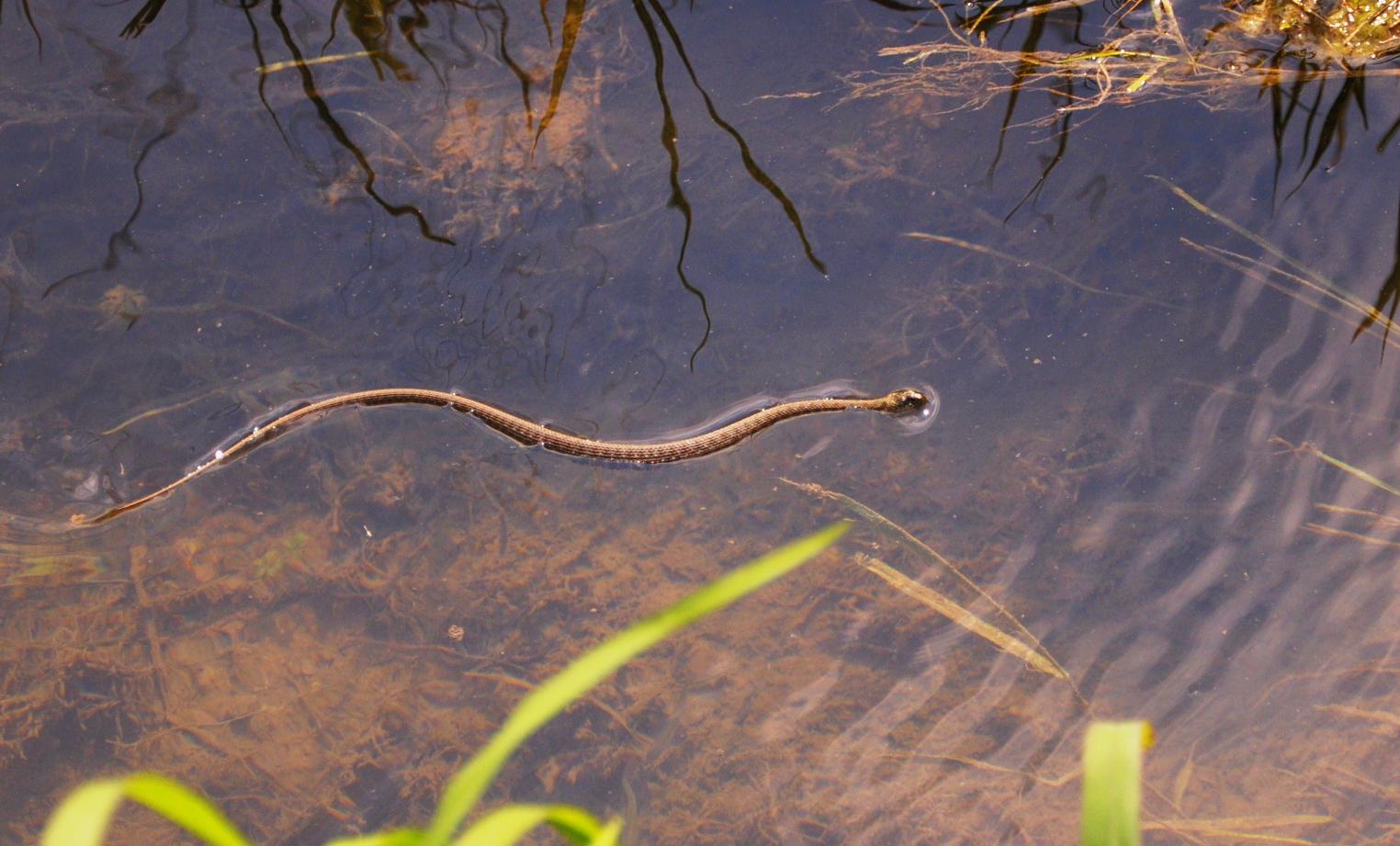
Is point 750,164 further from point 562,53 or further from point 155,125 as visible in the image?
point 155,125

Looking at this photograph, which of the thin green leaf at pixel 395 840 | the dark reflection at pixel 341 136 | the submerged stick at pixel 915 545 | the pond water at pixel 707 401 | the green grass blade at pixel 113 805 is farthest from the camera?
the dark reflection at pixel 341 136

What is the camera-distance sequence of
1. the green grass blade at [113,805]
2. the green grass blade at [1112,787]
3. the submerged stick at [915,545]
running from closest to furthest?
the green grass blade at [113,805] → the green grass blade at [1112,787] → the submerged stick at [915,545]

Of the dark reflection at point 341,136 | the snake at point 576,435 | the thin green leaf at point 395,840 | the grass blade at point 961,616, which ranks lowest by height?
the grass blade at point 961,616

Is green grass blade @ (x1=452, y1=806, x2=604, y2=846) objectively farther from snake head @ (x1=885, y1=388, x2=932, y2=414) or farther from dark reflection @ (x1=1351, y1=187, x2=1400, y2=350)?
dark reflection @ (x1=1351, y1=187, x2=1400, y2=350)

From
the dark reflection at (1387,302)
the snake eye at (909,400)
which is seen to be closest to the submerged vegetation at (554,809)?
the snake eye at (909,400)

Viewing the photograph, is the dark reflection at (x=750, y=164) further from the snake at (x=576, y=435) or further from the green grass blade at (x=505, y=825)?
the green grass blade at (x=505, y=825)

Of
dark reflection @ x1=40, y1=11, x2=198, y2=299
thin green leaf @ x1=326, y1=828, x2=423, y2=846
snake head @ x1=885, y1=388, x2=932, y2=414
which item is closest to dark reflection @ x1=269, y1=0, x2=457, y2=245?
dark reflection @ x1=40, y1=11, x2=198, y2=299
